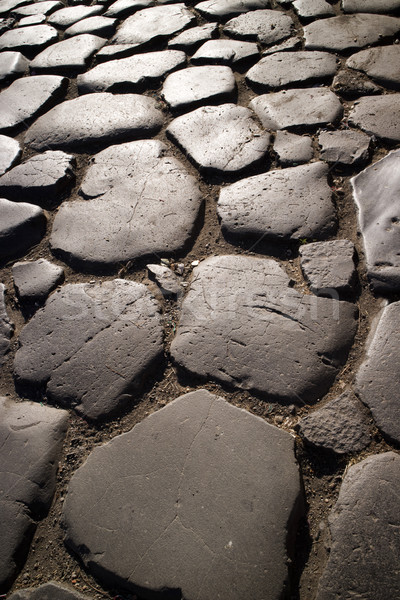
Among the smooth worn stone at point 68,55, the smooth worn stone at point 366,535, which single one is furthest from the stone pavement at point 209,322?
the smooth worn stone at point 68,55

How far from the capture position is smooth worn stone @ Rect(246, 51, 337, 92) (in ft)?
7.43

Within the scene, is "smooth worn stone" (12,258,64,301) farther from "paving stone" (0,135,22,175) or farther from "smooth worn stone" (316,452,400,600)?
"smooth worn stone" (316,452,400,600)

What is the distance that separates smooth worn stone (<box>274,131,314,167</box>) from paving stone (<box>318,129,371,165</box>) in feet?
0.19

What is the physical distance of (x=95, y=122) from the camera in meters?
2.27

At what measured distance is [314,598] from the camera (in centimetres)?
101

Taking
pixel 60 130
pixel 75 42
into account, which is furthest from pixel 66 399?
pixel 75 42

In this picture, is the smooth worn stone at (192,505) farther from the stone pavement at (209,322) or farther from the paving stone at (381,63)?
the paving stone at (381,63)

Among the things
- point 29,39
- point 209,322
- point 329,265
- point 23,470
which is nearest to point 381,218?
point 329,265

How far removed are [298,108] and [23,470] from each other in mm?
1899

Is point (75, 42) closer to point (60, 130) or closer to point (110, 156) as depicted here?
point (60, 130)

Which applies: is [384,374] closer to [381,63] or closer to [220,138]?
[220,138]

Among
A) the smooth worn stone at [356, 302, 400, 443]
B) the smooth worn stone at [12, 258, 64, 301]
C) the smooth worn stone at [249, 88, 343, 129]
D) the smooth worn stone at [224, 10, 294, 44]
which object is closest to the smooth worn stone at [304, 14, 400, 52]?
the smooth worn stone at [224, 10, 294, 44]

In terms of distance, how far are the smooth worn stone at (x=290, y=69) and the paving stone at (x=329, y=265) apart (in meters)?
1.12

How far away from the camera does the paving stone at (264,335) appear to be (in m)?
1.33
